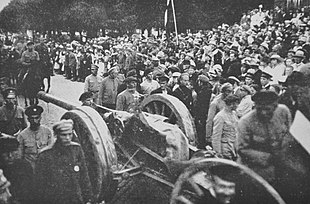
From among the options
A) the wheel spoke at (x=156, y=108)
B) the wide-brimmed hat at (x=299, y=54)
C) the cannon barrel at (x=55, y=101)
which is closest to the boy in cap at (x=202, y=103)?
the wheel spoke at (x=156, y=108)

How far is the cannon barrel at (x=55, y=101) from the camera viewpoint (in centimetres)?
397

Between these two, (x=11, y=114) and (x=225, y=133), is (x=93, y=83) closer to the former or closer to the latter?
(x=11, y=114)

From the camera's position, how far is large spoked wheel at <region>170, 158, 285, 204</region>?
2.54 m

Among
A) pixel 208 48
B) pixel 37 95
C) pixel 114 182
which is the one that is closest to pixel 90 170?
pixel 114 182

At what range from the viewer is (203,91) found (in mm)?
4340

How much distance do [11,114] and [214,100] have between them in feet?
5.94

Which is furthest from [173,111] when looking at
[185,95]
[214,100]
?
[185,95]

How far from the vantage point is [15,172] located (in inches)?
131

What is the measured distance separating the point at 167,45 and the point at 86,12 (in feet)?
6.29

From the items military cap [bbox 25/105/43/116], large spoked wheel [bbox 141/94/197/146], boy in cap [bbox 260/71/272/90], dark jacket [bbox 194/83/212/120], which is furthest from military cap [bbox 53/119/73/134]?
boy in cap [bbox 260/71/272/90]

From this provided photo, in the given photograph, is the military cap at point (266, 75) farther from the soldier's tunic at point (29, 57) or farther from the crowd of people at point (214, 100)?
the soldier's tunic at point (29, 57)

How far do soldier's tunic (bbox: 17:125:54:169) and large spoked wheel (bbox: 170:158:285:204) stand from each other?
1.25m

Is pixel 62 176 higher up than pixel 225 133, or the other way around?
pixel 225 133

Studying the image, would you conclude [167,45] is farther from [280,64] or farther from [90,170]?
[90,170]
